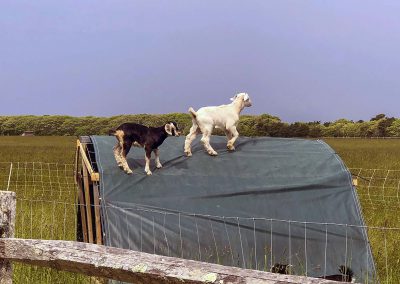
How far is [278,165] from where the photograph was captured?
7.26 m

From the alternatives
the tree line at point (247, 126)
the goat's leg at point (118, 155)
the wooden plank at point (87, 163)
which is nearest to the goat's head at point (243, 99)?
the goat's leg at point (118, 155)

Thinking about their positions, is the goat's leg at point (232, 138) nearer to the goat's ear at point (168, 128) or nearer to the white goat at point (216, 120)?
the white goat at point (216, 120)

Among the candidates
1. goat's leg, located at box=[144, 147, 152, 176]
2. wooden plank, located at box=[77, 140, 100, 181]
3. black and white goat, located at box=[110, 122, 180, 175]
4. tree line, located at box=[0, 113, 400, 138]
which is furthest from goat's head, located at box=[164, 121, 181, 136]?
tree line, located at box=[0, 113, 400, 138]

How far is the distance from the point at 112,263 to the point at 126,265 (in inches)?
4.1

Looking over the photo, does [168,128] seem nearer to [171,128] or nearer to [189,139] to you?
[171,128]

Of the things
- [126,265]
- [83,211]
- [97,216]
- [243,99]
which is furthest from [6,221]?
[243,99]

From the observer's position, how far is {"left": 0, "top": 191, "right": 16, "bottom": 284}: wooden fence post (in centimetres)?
379

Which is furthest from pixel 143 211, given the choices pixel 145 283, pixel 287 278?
pixel 287 278

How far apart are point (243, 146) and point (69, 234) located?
277 cm

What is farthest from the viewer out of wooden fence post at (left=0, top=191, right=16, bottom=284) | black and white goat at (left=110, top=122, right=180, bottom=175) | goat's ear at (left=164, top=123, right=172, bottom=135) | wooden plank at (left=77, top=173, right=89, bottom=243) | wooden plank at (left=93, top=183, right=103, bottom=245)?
wooden plank at (left=77, top=173, right=89, bottom=243)

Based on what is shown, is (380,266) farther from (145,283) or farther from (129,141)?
(145,283)

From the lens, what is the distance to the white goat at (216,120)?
6875mm

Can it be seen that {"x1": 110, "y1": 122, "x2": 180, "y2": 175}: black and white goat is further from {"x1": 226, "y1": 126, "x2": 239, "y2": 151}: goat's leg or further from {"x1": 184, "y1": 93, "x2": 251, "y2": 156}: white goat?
{"x1": 226, "y1": 126, "x2": 239, "y2": 151}: goat's leg

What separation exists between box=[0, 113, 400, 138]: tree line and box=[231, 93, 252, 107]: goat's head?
2897 cm
